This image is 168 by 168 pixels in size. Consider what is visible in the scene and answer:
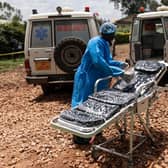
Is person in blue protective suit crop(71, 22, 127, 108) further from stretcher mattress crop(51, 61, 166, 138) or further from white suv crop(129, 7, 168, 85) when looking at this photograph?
white suv crop(129, 7, 168, 85)

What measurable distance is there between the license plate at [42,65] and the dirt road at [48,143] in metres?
0.78

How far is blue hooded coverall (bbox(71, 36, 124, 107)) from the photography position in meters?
5.22

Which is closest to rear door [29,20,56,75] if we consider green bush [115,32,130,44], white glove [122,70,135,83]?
white glove [122,70,135,83]

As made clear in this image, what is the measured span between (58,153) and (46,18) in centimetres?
442

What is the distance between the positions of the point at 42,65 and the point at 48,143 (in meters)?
3.60

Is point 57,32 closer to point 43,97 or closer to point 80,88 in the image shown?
point 43,97

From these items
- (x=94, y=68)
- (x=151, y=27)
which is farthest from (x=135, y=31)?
(x=94, y=68)

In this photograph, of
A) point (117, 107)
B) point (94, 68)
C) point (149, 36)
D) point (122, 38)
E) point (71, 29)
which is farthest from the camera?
point (122, 38)

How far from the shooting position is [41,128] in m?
6.62

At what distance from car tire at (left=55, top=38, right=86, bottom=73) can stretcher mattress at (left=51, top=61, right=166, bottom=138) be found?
344cm

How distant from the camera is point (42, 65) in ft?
30.0

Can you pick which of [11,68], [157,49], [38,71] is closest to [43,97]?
[38,71]

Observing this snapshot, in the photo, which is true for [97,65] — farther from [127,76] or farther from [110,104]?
[110,104]

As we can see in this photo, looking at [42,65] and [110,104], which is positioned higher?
[110,104]
